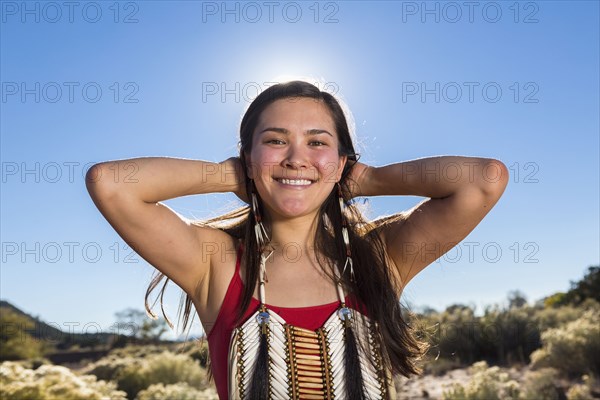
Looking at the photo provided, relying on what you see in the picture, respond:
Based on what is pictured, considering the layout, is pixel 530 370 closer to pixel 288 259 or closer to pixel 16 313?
pixel 16 313

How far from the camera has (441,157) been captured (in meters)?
3.32

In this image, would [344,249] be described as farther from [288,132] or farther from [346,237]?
[288,132]

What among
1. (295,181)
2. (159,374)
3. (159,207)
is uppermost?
(295,181)

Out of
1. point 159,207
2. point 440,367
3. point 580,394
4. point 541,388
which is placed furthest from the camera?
point 440,367

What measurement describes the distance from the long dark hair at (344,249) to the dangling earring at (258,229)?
3 centimetres

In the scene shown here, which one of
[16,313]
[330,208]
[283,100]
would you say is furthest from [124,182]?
[16,313]

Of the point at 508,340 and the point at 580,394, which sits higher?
the point at 508,340

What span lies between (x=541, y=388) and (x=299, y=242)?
7.46 meters

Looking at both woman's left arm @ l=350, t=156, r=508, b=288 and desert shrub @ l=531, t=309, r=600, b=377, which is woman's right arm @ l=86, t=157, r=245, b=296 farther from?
desert shrub @ l=531, t=309, r=600, b=377

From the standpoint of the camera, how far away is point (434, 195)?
3.36m

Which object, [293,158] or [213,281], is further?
[213,281]

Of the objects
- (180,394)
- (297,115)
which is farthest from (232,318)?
(180,394)

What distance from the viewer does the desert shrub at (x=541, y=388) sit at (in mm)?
9172

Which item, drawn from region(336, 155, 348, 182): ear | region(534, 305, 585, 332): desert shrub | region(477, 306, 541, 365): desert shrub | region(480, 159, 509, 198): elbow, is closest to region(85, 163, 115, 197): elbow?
region(336, 155, 348, 182): ear
